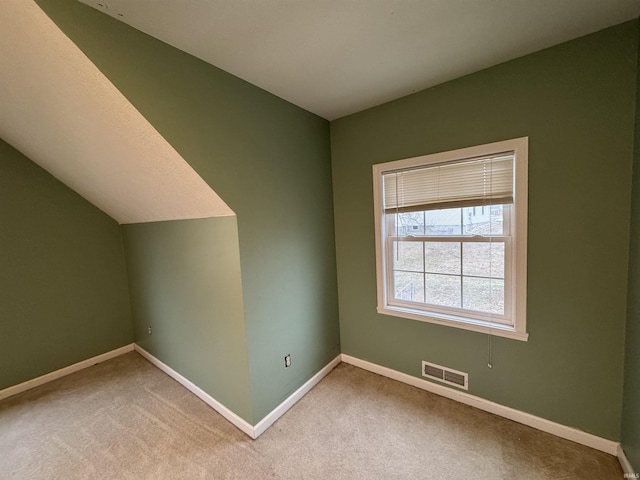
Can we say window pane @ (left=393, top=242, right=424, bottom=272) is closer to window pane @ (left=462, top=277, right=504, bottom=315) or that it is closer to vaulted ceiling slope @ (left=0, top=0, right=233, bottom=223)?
window pane @ (left=462, top=277, right=504, bottom=315)

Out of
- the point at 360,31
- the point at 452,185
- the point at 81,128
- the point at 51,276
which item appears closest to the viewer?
the point at 360,31

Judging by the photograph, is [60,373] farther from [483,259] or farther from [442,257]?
[483,259]

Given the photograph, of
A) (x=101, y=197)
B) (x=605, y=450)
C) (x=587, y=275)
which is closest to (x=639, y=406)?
(x=605, y=450)

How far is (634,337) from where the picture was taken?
1.31m

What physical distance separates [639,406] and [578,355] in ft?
1.01

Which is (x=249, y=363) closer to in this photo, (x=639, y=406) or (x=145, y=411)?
(x=145, y=411)

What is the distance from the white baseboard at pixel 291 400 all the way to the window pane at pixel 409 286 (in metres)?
0.98

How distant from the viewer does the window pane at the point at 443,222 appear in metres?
1.91

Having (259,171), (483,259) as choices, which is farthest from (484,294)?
(259,171)

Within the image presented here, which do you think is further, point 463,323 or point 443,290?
point 443,290

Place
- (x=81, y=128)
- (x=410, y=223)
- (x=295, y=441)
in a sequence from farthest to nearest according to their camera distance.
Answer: (x=410, y=223)
(x=295, y=441)
(x=81, y=128)

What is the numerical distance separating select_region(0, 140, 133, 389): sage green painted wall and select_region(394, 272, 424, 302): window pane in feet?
10.4

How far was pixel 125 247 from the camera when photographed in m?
2.96

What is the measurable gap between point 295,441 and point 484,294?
5.58 ft
